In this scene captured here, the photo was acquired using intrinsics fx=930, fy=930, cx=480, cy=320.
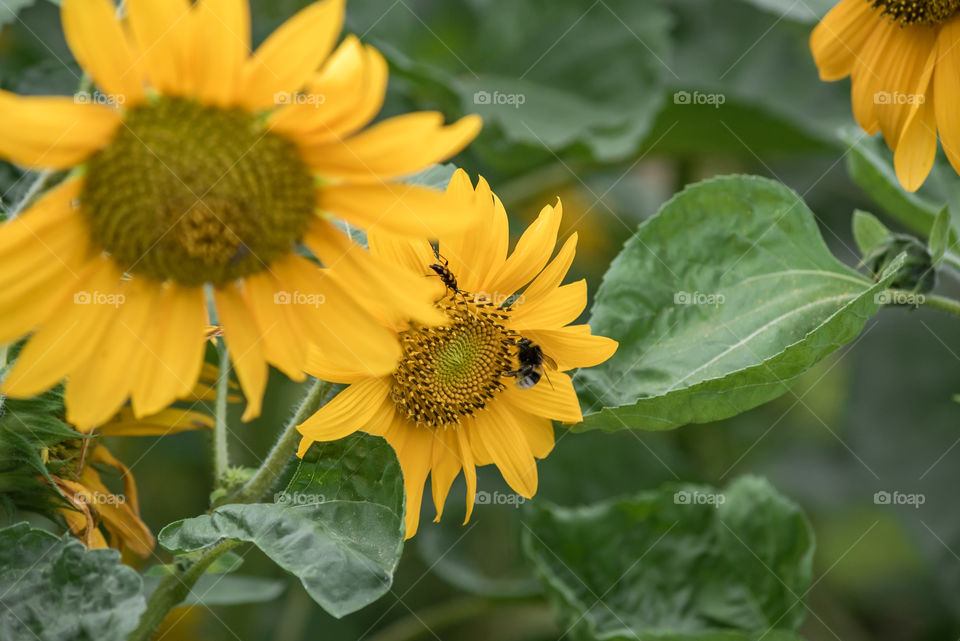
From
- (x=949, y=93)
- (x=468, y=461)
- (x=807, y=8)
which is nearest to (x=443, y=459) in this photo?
(x=468, y=461)

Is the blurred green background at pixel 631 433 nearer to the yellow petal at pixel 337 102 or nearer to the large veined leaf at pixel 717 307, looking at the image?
the large veined leaf at pixel 717 307

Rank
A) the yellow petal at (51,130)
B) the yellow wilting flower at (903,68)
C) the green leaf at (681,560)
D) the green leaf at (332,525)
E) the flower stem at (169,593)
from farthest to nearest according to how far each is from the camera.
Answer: the green leaf at (681,560), the yellow wilting flower at (903,68), the flower stem at (169,593), the green leaf at (332,525), the yellow petal at (51,130)

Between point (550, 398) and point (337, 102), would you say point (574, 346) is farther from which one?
point (337, 102)

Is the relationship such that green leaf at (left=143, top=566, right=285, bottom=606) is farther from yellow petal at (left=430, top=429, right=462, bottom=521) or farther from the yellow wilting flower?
the yellow wilting flower

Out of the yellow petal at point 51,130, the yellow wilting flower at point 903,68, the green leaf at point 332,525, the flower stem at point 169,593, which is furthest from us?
the yellow wilting flower at point 903,68

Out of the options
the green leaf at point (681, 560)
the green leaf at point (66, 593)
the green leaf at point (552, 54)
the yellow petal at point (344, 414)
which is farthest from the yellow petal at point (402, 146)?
the green leaf at point (552, 54)

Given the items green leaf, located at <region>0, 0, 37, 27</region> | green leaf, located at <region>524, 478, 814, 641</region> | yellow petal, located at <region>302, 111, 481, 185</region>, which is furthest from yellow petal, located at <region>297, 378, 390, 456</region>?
Answer: green leaf, located at <region>0, 0, 37, 27</region>
